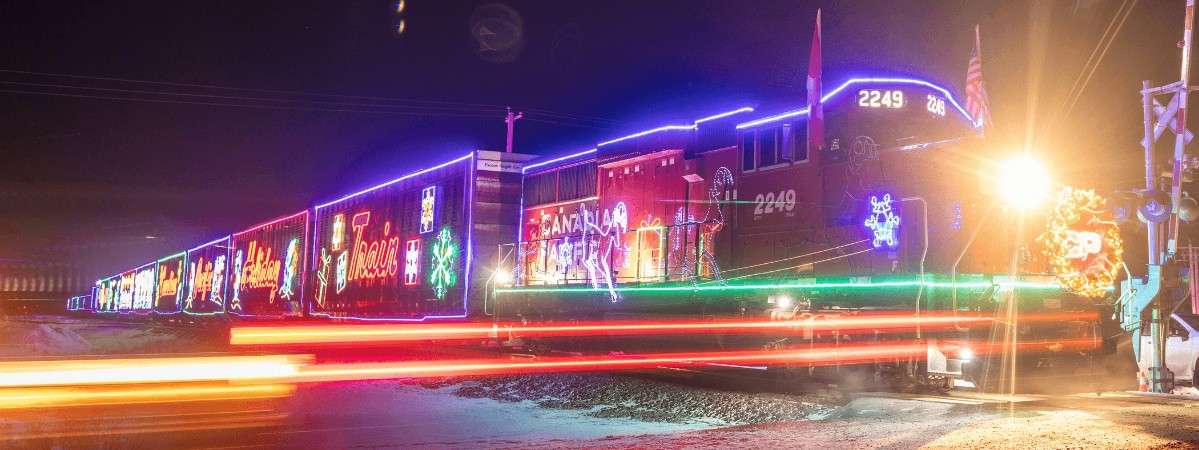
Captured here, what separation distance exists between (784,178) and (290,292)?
17640mm

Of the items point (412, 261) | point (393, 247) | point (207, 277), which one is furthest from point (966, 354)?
point (207, 277)

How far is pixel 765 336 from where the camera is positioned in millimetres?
10344

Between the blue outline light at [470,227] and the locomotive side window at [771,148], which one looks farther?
the blue outline light at [470,227]

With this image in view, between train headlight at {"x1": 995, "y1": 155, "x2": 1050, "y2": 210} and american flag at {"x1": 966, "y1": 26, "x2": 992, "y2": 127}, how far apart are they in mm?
890

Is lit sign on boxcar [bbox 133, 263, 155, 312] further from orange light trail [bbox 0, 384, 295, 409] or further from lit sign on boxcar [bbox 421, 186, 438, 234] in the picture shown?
orange light trail [bbox 0, 384, 295, 409]

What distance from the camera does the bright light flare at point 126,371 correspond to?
5012 mm

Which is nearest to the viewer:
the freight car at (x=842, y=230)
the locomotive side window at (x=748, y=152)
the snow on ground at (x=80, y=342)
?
the freight car at (x=842, y=230)

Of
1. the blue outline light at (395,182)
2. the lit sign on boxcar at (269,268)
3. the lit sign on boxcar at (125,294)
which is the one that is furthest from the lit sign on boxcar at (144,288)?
the blue outline light at (395,182)

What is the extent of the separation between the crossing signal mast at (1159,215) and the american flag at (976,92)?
240 centimetres

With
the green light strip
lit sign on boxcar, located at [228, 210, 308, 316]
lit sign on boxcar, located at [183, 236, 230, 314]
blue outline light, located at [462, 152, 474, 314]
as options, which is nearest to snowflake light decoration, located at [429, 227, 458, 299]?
blue outline light, located at [462, 152, 474, 314]

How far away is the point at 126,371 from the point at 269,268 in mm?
22081

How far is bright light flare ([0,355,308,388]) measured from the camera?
501 cm

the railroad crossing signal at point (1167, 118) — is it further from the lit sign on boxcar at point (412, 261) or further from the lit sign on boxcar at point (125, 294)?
the lit sign on boxcar at point (125, 294)

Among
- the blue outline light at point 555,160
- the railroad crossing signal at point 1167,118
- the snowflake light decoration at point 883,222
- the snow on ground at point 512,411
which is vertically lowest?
the snow on ground at point 512,411
